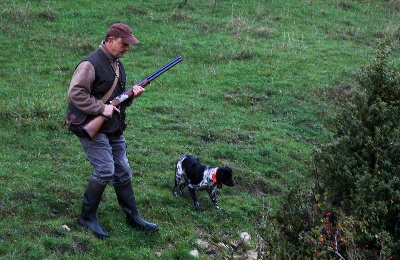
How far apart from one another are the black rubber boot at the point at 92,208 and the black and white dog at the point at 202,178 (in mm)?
1763

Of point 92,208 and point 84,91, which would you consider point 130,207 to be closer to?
point 92,208

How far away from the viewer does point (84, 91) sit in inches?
275

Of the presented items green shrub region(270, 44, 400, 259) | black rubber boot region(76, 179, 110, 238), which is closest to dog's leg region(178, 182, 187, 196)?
black rubber boot region(76, 179, 110, 238)

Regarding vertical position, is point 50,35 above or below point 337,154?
below

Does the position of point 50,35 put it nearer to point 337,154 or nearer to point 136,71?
point 136,71

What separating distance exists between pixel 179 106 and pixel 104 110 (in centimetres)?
537

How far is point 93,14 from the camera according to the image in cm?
1703

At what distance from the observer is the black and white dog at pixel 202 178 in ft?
29.9

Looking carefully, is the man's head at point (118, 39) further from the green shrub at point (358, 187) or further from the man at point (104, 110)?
the green shrub at point (358, 187)

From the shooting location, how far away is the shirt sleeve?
694 centimetres

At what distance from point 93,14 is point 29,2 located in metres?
1.78

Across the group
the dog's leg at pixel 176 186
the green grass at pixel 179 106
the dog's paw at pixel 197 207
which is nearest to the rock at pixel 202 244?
the green grass at pixel 179 106

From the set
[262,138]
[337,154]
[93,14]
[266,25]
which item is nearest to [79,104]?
[337,154]

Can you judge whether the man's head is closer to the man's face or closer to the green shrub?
the man's face
